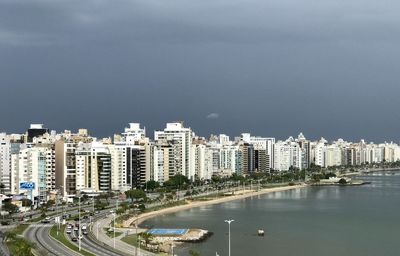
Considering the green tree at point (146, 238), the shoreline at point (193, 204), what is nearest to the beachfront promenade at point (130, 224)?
the shoreline at point (193, 204)

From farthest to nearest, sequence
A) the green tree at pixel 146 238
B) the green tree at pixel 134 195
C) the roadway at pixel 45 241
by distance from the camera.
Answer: the green tree at pixel 134 195, the green tree at pixel 146 238, the roadway at pixel 45 241

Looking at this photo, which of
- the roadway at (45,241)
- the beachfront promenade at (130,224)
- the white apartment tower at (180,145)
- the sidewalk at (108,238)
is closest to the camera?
the roadway at (45,241)

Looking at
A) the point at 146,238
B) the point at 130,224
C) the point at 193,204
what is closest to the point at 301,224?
the point at 130,224

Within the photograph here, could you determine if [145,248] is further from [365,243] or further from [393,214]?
[393,214]

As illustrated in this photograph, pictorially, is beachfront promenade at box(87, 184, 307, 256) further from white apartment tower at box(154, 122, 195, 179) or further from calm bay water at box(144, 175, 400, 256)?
white apartment tower at box(154, 122, 195, 179)

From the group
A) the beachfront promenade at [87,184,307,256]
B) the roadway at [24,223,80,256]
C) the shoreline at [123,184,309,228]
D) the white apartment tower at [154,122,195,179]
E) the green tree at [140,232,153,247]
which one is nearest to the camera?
the roadway at [24,223,80,256]

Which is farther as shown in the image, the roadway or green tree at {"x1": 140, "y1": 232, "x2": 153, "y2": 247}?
green tree at {"x1": 140, "y1": 232, "x2": 153, "y2": 247}

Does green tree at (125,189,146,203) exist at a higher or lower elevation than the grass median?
higher

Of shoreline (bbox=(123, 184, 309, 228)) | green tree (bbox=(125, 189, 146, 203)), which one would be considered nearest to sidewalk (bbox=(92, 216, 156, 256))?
shoreline (bbox=(123, 184, 309, 228))

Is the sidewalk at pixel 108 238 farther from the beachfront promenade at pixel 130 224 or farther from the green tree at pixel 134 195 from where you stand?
the green tree at pixel 134 195
